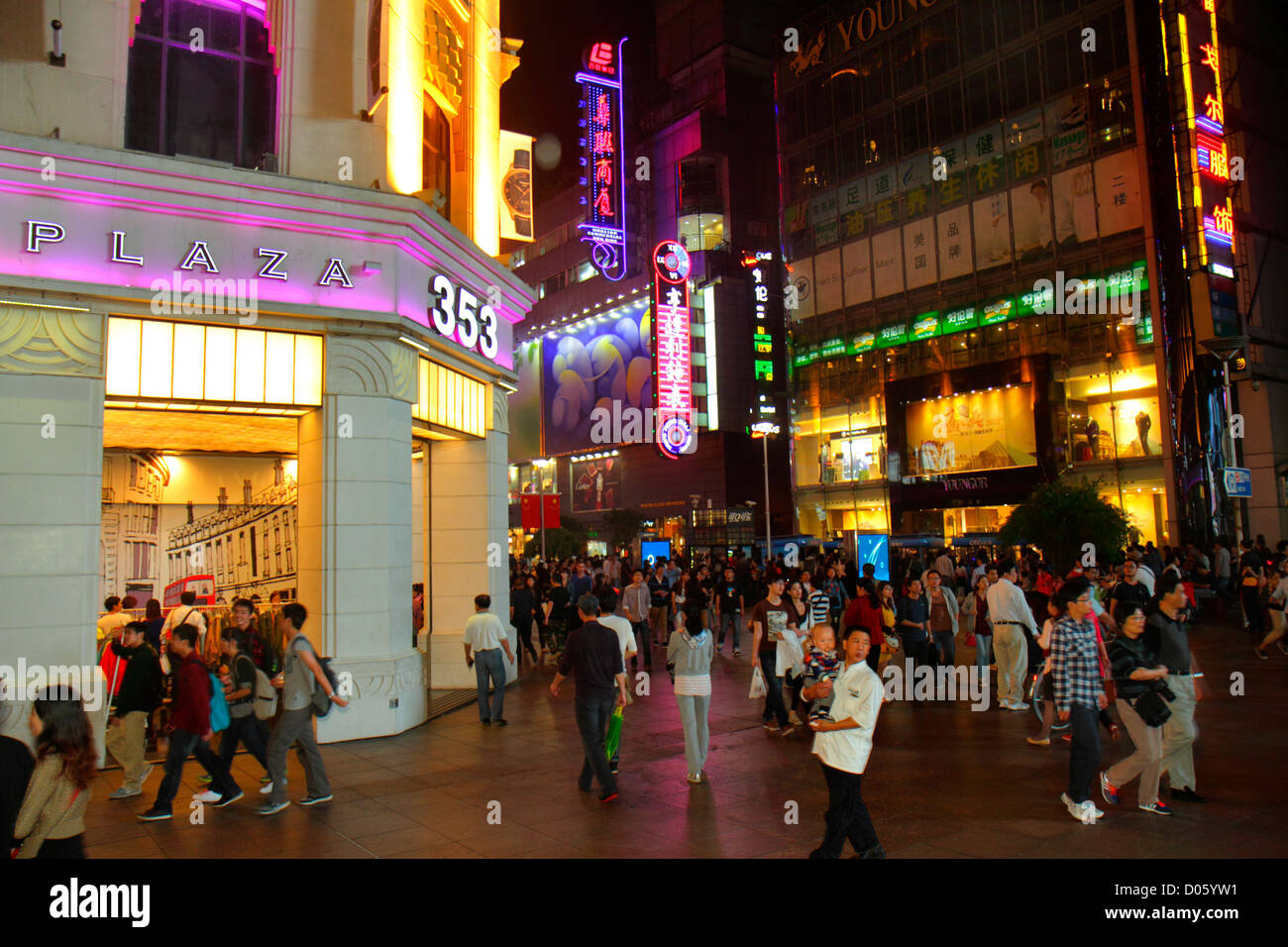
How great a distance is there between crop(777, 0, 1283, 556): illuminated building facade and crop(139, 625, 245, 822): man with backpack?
30276 millimetres

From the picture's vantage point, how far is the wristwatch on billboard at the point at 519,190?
14914mm

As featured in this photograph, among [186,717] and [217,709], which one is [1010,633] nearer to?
[217,709]

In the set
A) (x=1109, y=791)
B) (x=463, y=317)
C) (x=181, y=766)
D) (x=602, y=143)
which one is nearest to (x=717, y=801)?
(x=1109, y=791)

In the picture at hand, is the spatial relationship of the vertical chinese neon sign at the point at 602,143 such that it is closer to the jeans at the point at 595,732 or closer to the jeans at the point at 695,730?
the jeans at the point at 695,730

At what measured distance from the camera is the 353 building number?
1208 cm

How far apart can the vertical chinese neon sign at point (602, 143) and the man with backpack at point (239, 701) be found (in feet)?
113

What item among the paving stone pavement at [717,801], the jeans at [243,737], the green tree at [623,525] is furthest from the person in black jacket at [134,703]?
the green tree at [623,525]

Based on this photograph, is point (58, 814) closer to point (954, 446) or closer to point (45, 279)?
point (45, 279)

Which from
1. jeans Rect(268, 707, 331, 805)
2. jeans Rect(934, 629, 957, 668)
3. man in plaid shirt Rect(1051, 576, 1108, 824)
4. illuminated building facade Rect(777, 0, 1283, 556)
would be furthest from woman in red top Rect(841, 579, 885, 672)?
illuminated building facade Rect(777, 0, 1283, 556)

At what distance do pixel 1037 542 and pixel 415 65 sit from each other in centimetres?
2073

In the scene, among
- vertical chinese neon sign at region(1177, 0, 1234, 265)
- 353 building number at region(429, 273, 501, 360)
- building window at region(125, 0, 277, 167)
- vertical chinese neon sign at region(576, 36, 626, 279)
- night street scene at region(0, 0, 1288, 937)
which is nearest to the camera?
night street scene at region(0, 0, 1288, 937)

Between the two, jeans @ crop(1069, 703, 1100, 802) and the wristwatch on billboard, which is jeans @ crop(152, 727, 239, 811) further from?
the wristwatch on billboard

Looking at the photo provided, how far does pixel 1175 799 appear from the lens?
23.2ft
